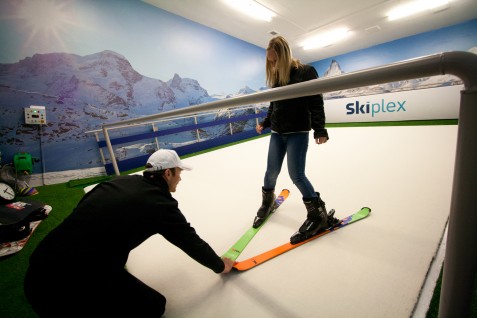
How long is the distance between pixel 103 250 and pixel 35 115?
164 inches

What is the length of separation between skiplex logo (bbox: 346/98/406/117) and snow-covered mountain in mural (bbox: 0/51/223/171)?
6.56m

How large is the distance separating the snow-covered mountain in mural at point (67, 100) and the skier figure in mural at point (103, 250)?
3953mm

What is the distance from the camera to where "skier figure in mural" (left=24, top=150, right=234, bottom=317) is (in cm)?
76

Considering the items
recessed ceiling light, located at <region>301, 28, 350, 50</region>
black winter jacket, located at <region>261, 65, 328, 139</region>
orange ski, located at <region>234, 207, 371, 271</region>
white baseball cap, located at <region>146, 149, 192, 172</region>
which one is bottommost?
orange ski, located at <region>234, 207, 371, 271</region>

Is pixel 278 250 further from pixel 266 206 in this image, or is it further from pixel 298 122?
pixel 298 122

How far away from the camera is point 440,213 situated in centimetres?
152

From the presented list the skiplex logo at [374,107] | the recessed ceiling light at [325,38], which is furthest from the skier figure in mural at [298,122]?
the recessed ceiling light at [325,38]

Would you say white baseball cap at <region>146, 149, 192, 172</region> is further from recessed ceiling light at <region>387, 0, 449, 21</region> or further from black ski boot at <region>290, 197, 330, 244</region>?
recessed ceiling light at <region>387, 0, 449, 21</region>

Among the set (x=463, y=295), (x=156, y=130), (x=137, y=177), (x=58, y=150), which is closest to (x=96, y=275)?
(x=137, y=177)

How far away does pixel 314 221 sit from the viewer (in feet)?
4.84

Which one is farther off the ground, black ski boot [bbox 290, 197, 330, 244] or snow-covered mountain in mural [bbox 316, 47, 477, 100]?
snow-covered mountain in mural [bbox 316, 47, 477, 100]

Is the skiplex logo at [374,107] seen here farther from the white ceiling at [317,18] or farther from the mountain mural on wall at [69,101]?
the mountain mural on wall at [69,101]

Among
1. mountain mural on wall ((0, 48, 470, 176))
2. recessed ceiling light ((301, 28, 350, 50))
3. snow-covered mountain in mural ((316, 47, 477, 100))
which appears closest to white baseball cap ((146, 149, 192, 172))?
mountain mural on wall ((0, 48, 470, 176))

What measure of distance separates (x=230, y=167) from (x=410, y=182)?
95.8 inches
